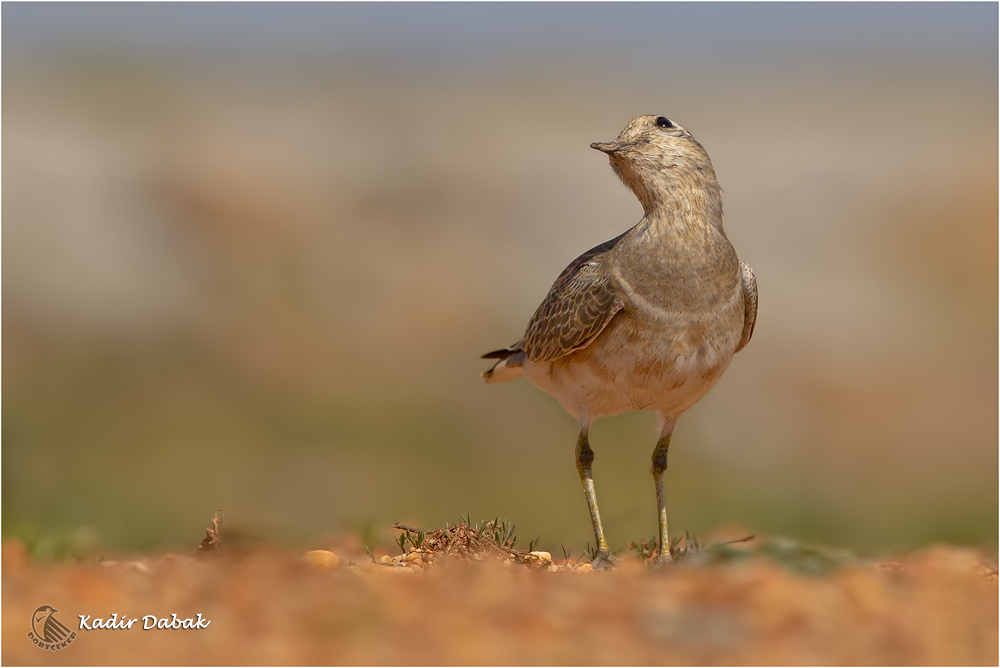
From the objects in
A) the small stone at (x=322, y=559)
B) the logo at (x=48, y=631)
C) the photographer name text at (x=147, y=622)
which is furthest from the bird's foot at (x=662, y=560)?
the logo at (x=48, y=631)

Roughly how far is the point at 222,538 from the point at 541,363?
10.1 feet

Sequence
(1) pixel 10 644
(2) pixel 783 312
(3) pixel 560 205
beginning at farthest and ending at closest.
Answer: (3) pixel 560 205 < (2) pixel 783 312 < (1) pixel 10 644

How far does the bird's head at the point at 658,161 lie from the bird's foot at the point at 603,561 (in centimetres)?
249

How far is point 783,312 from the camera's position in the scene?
26.8 meters

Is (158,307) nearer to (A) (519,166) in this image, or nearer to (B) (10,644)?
(A) (519,166)

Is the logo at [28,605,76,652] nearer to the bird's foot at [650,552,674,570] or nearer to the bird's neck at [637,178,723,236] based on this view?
the bird's foot at [650,552,674,570]

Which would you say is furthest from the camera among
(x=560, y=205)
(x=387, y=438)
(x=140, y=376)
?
(x=560, y=205)

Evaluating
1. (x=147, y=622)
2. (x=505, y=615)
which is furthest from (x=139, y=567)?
(x=505, y=615)

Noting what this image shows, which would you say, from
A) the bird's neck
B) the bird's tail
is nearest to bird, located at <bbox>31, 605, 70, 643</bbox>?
the bird's neck

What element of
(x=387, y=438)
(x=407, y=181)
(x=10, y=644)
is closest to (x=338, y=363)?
(x=387, y=438)

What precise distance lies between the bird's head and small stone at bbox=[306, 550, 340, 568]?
3.37m

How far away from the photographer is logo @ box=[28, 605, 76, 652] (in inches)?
187

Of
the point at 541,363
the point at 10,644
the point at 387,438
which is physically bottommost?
the point at 10,644

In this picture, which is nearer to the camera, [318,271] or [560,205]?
[318,271]
